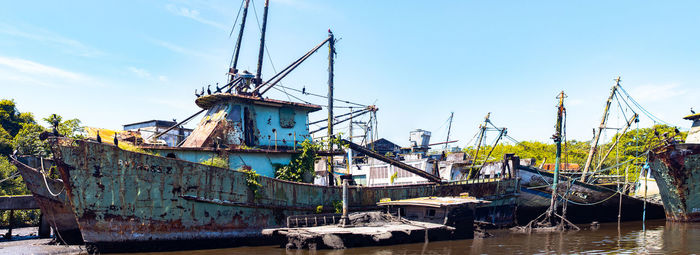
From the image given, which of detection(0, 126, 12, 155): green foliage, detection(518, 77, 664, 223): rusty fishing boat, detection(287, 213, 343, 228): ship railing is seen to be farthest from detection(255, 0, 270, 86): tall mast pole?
detection(0, 126, 12, 155): green foliage

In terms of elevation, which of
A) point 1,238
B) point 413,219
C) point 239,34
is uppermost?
point 239,34

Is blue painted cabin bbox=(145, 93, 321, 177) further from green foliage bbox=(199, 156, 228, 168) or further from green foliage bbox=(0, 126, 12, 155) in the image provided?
green foliage bbox=(0, 126, 12, 155)

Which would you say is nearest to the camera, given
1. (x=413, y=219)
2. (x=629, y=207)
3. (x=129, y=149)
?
(x=129, y=149)

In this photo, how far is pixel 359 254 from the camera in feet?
46.6

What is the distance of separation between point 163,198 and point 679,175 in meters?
22.0

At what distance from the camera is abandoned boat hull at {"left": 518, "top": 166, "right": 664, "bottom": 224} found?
2530 centimetres

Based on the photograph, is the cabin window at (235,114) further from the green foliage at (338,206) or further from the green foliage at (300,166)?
the green foliage at (338,206)

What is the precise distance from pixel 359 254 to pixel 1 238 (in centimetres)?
1714

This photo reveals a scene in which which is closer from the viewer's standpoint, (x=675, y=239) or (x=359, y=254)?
(x=359, y=254)

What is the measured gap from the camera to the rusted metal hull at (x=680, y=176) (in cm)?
2245

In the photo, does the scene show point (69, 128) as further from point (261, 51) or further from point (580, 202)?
point (580, 202)

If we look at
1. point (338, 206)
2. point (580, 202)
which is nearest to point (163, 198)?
point (338, 206)

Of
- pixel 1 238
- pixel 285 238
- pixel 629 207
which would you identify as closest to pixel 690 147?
pixel 629 207

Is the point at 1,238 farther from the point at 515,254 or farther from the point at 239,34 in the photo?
the point at 515,254
